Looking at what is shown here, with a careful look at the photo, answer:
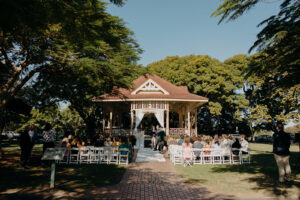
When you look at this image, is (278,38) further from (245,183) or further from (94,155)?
(94,155)

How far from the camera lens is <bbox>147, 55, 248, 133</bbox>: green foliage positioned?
32.3m

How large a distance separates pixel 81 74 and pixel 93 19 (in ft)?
18.6

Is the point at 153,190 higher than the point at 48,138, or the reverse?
the point at 48,138

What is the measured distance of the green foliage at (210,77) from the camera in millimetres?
32328

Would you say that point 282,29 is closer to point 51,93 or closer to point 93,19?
point 93,19

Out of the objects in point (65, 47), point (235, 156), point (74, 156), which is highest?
point (65, 47)

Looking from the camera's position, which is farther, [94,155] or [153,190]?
[94,155]

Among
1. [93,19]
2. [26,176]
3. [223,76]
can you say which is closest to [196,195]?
[93,19]

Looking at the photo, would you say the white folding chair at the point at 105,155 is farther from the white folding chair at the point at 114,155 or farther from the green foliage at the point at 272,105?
the green foliage at the point at 272,105

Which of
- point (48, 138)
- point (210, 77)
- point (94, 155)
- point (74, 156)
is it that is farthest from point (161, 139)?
point (210, 77)

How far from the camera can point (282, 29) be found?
4.46m

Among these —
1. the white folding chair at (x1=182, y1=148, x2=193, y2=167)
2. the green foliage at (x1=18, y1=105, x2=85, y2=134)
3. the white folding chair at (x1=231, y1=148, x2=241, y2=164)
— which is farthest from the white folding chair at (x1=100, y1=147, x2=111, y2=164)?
the green foliage at (x1=18, y1=105, x2=85, y2=134)

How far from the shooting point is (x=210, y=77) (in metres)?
32.4

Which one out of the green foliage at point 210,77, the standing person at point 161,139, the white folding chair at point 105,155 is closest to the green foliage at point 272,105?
the green foliage at point 210,77
